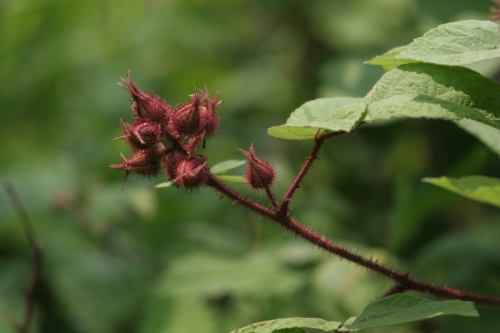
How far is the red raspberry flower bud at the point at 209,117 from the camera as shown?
5.55 ft

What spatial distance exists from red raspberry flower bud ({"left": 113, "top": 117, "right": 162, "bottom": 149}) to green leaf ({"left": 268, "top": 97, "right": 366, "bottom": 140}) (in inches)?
15.0

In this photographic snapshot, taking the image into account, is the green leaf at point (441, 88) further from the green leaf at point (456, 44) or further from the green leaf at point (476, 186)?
the green leaf at point (476, 186)

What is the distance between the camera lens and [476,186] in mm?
1790

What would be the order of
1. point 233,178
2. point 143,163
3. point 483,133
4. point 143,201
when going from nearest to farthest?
point 143,163, point 233,178, point 483,133, point 143,201

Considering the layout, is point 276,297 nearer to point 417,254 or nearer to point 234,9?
point 417,254

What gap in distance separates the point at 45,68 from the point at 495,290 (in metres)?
5.62

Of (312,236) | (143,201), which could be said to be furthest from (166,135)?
(143,201)

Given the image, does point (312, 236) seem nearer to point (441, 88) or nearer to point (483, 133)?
point (441, 88)

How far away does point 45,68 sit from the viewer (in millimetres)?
6105

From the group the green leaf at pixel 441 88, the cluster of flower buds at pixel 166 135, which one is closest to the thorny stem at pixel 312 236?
the cluster of flower buds at pixel 166 135

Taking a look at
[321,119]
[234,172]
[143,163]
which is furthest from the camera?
[234,172]

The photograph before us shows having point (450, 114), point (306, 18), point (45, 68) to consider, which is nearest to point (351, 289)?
point (450, 114)

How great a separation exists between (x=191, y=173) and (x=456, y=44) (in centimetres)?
89

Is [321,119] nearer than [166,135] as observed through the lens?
Yes
